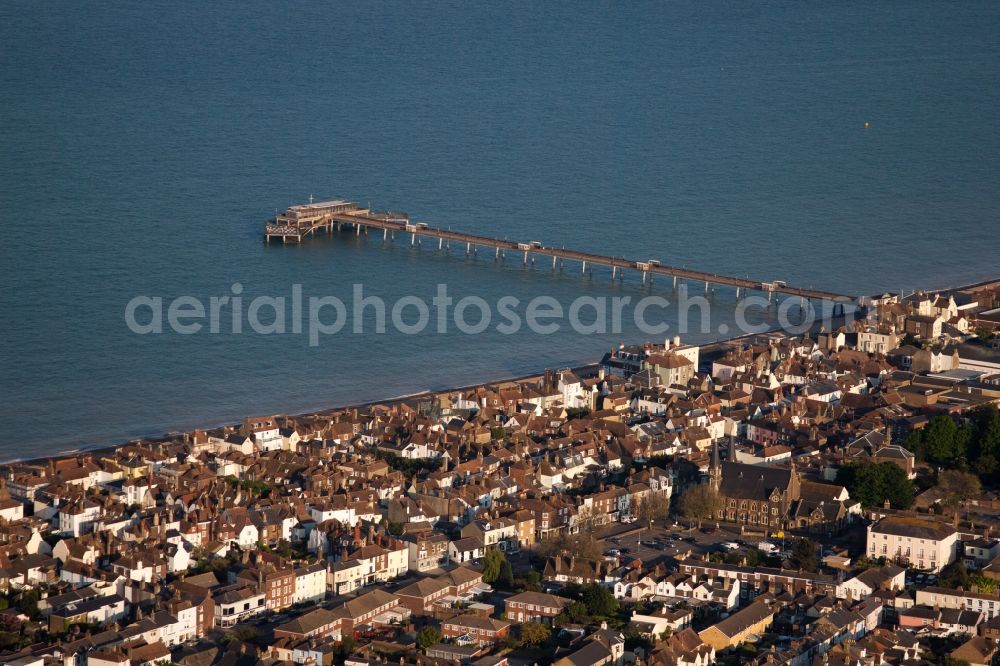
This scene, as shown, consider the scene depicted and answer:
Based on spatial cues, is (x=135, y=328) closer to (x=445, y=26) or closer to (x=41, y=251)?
(x=41, y=251)

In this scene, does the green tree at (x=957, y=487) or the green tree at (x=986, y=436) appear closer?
the green tree at (x=957, y=487)

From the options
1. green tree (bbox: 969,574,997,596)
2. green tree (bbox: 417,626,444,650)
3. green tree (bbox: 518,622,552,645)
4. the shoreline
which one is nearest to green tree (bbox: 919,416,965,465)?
green tree (bbox: 969,574,997,596)

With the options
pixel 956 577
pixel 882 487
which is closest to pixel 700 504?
pixel 882 487

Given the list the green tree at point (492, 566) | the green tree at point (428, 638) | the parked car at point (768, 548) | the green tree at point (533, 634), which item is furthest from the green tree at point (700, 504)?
the green tree at point (428, 638)

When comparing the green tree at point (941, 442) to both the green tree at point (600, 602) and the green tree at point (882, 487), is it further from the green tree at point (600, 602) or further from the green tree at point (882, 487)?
the green tree at point (600, 602)

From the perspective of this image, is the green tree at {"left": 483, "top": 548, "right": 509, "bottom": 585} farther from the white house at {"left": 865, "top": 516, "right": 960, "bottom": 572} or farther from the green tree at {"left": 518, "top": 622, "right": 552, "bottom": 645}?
the white house at {"left": 865, "top": 516, "right": 960, "bottom": 572}

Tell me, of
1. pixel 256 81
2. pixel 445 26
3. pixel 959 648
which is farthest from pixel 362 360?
pixel 445 26
